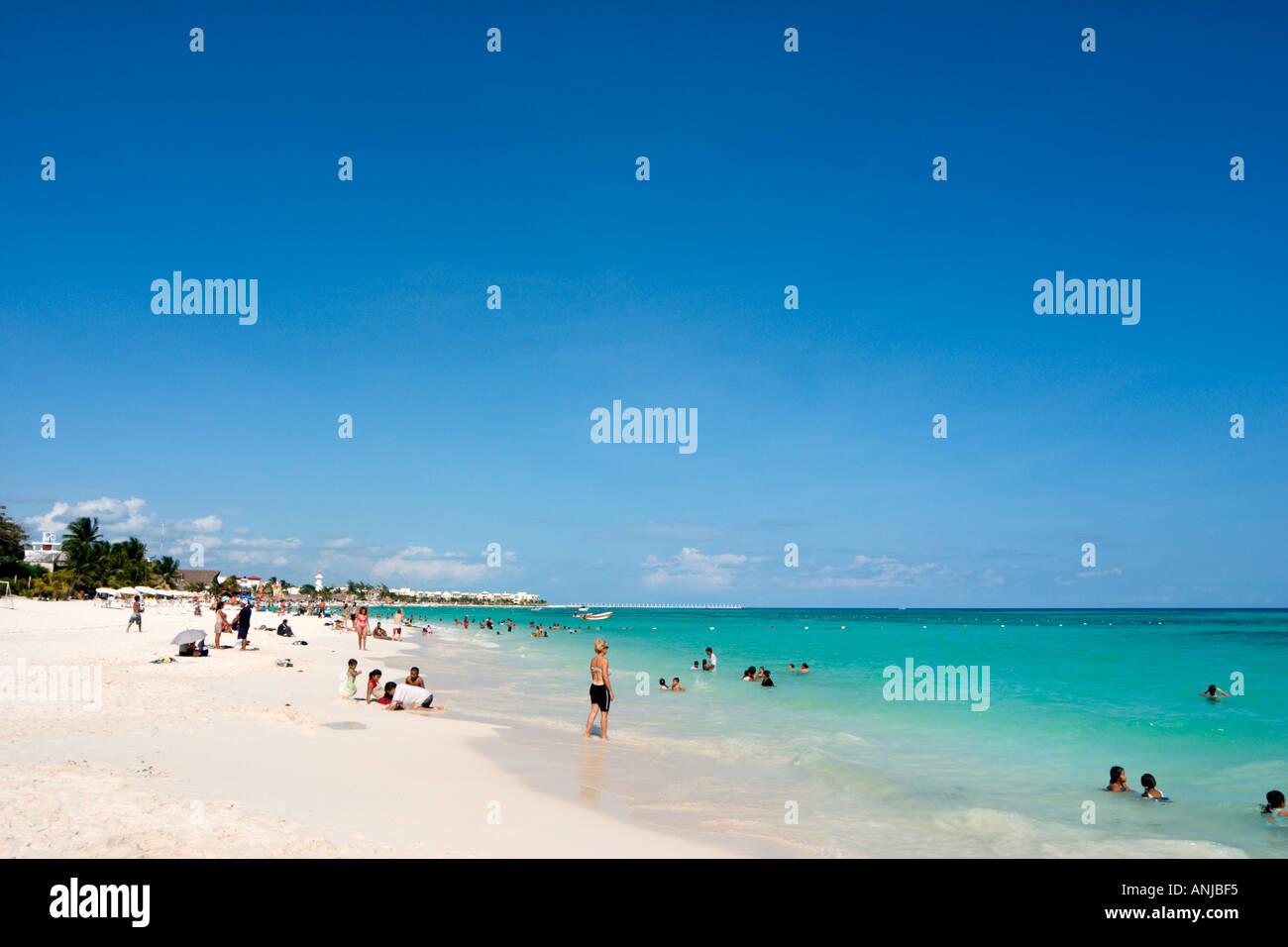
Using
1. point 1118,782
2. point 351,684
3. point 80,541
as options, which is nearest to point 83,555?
point 80,541

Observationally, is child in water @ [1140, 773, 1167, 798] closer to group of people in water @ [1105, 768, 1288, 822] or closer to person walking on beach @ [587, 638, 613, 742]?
group of people in water @ [1105, 768, 1288, 822]

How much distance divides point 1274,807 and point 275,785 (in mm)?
14065

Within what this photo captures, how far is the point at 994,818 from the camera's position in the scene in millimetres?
10281

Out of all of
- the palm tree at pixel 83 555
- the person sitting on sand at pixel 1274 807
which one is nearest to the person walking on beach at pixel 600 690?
the person sitting on sand at pixel 1274 807

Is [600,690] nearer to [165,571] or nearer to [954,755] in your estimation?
[954,755]

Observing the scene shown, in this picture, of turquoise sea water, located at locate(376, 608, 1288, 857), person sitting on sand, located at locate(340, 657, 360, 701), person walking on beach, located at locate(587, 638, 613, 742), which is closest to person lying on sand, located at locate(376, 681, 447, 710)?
person sitting on sand, located at locate(340, 657, 360, 701)

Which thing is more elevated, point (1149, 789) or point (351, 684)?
point (351, 684)

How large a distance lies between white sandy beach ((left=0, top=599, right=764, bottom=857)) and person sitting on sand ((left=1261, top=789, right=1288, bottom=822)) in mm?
8555

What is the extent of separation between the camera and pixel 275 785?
8953mm

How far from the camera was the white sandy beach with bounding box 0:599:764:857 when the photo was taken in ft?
22.0

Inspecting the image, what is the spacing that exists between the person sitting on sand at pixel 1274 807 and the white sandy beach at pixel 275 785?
8.56 m
